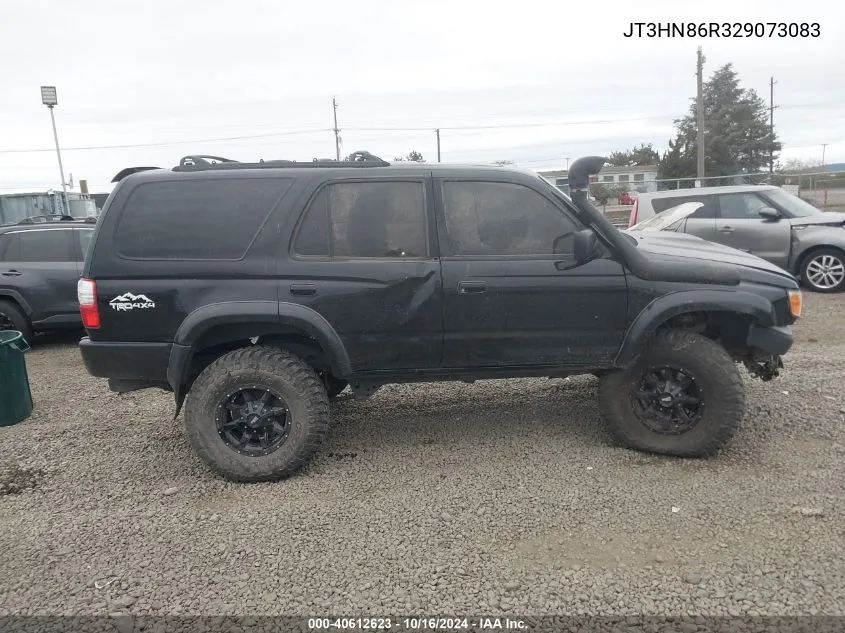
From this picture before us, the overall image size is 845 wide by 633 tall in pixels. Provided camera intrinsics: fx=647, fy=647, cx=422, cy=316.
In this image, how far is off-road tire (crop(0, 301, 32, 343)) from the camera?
799 centimetres

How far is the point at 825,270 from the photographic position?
9492 millimetres

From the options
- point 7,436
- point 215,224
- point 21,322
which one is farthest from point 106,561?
point 21,322

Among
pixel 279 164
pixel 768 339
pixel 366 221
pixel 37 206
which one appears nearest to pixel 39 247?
pixel 279 164

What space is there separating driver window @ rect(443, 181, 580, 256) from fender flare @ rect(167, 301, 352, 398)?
98 centimetres

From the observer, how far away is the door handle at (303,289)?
3934mm

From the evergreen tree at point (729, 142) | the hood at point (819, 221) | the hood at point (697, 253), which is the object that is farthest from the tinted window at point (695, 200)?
the evergreen tree at point (729, 142)

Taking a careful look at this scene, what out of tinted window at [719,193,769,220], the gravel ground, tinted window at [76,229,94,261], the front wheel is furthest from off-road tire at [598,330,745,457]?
tinted window at [76,229,94,261]

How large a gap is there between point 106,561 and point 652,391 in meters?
3.30

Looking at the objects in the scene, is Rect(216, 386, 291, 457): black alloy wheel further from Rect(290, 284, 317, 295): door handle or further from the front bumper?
the front bumper

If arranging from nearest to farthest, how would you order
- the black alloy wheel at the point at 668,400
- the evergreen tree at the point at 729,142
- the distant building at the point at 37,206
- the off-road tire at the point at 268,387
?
the off-road tire at the point at 268,387, the black alloy wheel at the point at 668,400, the distant building at the point at 37,206, the evergreen tree at the point at 729,142

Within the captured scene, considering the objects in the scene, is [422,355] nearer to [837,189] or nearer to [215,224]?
[215,224]

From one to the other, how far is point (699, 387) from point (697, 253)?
0.90 metres

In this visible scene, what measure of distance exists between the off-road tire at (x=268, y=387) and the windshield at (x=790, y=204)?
8549mm

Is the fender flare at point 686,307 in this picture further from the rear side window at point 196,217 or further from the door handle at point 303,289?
the rear side window at point 196,217
